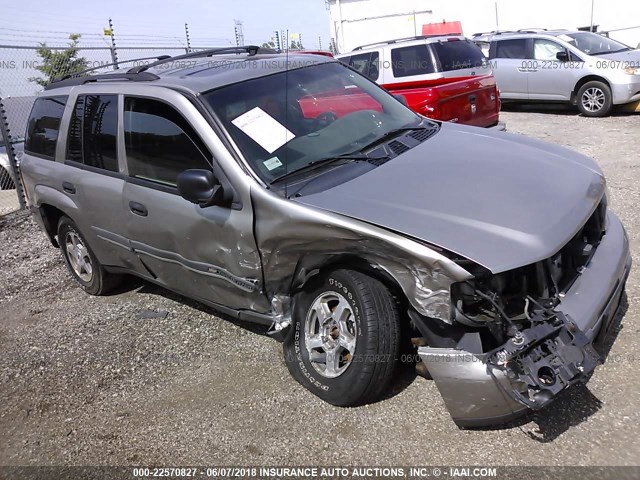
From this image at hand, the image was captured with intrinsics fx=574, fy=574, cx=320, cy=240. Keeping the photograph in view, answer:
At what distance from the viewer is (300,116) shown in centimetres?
367

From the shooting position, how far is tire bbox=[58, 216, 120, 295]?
4.80 metres

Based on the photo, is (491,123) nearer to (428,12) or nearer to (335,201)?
(335,201)

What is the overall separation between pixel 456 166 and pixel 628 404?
60.0 inches

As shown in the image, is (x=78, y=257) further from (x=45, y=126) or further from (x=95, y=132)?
(x=95, y=132)

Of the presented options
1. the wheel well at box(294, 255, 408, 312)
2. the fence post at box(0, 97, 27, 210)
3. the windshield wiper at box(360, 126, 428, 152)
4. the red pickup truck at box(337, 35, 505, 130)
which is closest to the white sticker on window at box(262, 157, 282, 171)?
the windshield wiper at box(360, 126, 428, 152)

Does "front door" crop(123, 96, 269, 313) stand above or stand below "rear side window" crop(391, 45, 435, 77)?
below

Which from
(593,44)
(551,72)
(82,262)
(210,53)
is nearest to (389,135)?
(210,53)

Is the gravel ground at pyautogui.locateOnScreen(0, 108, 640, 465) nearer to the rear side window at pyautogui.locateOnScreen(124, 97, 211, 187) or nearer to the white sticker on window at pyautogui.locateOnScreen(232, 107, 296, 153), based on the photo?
the rear side window at pyautogui.locateOnScreen(124, 97, 211, 187)

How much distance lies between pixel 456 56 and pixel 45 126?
6.08 meters

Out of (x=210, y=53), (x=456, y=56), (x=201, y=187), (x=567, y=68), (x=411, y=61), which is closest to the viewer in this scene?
(x=201, y=187)

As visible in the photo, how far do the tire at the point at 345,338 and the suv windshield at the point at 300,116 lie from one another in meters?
0.73

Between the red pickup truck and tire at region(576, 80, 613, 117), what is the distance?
11.0ft

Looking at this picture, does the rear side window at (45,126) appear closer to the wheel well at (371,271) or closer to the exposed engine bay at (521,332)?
the wheel well at (371,271)

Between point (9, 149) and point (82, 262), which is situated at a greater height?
point (9, 149)
